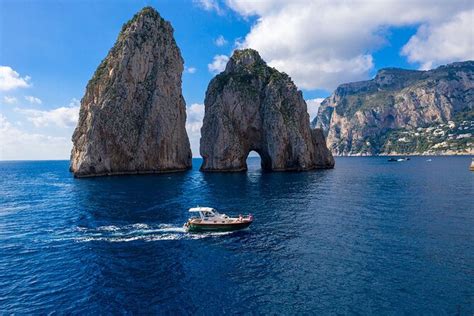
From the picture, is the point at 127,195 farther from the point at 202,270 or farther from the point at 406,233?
the point at 406,233

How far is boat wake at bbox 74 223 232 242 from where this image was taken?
41938 mm

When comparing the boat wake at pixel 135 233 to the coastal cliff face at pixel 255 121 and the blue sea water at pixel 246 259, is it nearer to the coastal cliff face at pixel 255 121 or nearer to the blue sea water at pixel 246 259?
the blue sea water at pixel 246 259

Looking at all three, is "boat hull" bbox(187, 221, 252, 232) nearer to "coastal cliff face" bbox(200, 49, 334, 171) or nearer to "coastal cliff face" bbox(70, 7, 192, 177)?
"coastal cliff face" bbox(70, 7, 192, 177)

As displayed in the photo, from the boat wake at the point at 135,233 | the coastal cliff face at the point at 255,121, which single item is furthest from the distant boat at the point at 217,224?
the coastal cliff face at the point at 255,121

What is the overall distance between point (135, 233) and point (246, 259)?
1759 cm

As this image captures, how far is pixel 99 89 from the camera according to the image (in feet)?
403

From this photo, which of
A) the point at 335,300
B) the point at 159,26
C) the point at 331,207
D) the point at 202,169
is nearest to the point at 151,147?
the point at 202,169

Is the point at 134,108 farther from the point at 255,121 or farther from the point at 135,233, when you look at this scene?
the point at 135,233

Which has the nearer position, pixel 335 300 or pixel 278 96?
pixel 335 300

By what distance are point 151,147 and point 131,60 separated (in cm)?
3397

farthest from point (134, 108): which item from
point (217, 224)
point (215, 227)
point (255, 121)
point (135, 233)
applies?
point (217, 224)

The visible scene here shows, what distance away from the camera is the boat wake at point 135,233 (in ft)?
138

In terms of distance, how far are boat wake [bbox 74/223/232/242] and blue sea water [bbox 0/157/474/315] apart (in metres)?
0.15

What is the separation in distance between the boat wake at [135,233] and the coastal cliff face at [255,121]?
3414 inches
